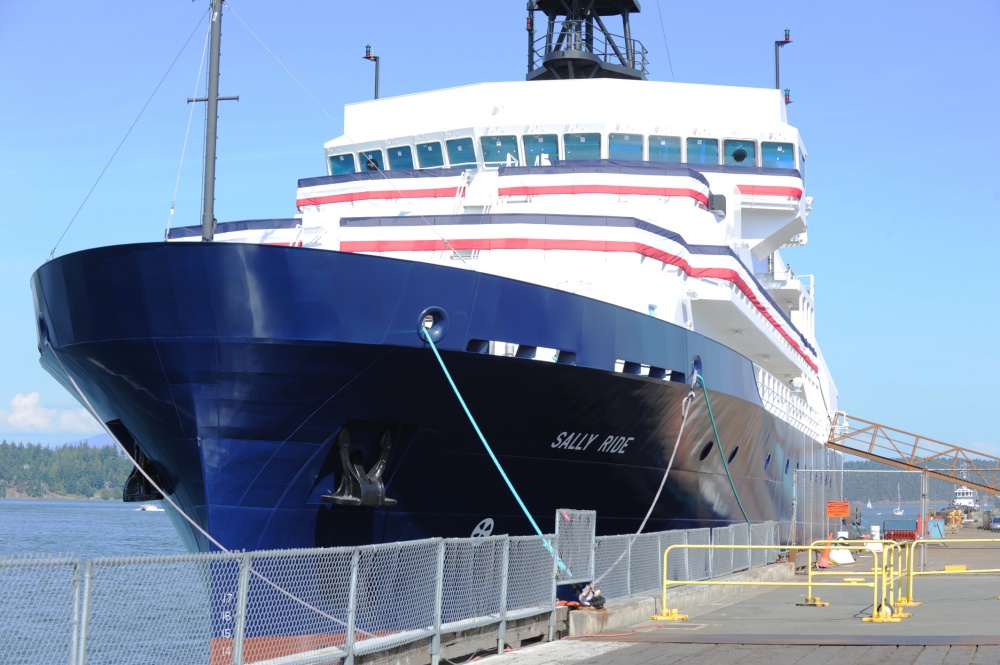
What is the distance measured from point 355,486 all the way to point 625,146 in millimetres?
10727

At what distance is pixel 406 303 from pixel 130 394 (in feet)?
10.4

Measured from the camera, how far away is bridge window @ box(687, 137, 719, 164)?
21.6 metres

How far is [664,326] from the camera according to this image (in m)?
15.9

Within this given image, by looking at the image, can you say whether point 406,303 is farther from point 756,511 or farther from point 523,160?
point 756,511

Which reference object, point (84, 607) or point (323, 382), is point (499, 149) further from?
point (84, 607)

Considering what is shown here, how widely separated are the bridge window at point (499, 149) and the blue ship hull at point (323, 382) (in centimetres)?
687

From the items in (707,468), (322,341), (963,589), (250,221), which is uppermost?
(250,221)

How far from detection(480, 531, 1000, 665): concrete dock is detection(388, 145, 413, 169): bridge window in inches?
405

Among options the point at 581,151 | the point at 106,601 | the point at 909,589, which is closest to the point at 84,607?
the point at 909,589

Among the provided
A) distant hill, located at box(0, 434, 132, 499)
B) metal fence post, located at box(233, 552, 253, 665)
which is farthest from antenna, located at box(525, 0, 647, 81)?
distant hill, located at box(0, 434, 132, 499)

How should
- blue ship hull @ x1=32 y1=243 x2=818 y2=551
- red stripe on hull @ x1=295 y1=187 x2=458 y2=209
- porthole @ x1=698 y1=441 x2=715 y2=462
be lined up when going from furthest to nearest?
red stripe on hull @ x1=295 y1=187 x2=458 y2=209, porthole @ x1=698 y1=441 x2=715 y2=462, blue ship hull @ x1=32 y1=243 x2=818 y2=551

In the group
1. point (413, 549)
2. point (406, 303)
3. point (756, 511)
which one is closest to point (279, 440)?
point (406, 303)

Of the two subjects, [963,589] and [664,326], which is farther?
[963,589]

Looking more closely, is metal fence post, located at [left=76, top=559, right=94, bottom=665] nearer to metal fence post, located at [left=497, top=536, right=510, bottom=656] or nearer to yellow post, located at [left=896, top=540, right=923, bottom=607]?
metal fence post, located at [left=497, top=536, right=510, bottom=656]
